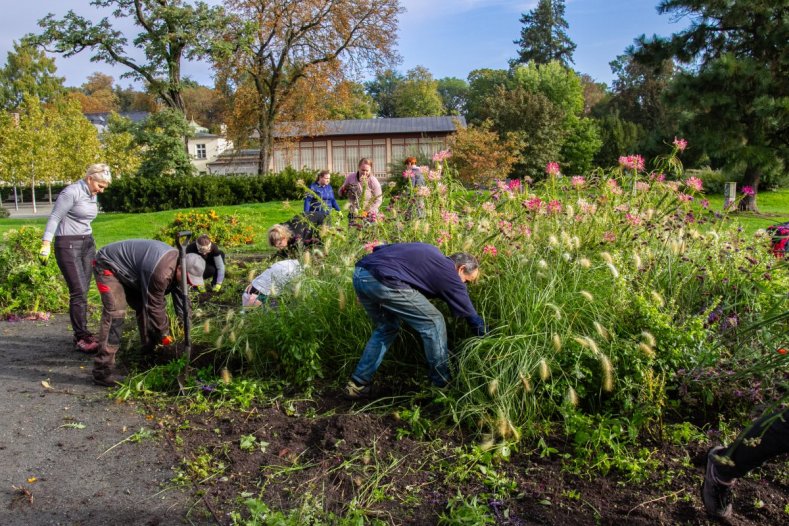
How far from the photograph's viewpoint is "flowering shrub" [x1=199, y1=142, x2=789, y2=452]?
3.83 meters

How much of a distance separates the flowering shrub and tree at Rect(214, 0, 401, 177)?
24.8 meters

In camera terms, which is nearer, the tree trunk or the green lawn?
the green lawn

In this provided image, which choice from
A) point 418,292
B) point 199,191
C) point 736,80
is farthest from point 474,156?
point 418,292

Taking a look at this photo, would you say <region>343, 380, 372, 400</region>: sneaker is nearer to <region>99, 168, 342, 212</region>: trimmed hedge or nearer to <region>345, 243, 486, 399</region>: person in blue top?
<region>345, 243, 486, 399</region>: person in blue top

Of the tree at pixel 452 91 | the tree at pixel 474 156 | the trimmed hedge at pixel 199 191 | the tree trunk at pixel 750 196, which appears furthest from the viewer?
the tree at pixel 452 91

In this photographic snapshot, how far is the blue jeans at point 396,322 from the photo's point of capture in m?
4.14

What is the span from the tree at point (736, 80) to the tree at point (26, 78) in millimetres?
60403

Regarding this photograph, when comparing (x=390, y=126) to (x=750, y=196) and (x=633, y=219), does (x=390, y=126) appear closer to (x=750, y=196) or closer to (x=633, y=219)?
(x=750, y=196)

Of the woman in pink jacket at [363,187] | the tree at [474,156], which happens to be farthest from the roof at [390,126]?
the woman in pink jacket at [363,187]

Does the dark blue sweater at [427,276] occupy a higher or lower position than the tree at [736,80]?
lower

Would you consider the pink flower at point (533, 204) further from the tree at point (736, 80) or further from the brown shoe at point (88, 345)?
the tree at point (736, 80)

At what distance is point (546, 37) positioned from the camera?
62219 millimetres

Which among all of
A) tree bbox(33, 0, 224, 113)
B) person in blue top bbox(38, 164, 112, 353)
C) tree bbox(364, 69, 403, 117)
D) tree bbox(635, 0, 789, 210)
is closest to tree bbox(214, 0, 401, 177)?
tree bbox(33, 0, 224, 113)

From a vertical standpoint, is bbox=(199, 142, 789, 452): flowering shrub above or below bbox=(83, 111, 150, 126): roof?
below
